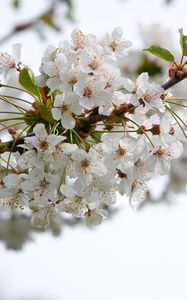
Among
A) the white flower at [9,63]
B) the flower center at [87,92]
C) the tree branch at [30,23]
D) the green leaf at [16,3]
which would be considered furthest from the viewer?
the green leaf at [16,3]

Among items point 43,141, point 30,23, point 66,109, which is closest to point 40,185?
point 43,141

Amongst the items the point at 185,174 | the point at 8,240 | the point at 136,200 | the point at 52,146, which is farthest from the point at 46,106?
the point at 8,240

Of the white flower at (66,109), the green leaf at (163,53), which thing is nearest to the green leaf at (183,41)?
the green leaf at (163,53)

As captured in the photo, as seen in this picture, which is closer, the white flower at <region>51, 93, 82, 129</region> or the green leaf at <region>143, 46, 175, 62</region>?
the white flower at <region>51, 93, 82, 129</region>

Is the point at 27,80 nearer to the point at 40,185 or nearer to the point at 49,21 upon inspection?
the point at 40,185

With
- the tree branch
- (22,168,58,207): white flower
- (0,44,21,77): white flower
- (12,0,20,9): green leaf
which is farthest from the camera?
(12,0,20,9): green leaf

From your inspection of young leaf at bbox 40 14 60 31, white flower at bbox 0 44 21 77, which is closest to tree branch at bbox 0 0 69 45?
young leaf at bbox 40 14 60 31

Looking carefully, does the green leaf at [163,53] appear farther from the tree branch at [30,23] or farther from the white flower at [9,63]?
the tree branch at [30,23]

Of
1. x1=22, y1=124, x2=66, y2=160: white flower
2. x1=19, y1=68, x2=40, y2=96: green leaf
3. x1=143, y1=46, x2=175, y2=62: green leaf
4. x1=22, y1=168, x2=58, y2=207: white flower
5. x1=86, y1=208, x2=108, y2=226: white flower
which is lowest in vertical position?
x1=86, y1=208, x2=108, y2=226: white flower

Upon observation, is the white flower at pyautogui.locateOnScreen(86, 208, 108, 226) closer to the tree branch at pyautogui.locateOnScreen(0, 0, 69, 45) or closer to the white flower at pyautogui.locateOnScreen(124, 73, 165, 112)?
the white flower at pyautogui.locateOnScreen(124, 73, 165, 112)
